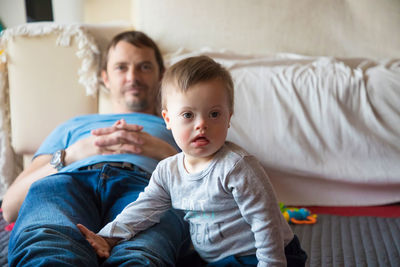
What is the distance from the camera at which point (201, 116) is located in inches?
31.2

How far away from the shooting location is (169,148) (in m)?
1.29

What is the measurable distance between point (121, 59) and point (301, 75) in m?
0.71

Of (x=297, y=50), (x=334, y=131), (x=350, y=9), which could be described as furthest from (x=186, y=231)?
(x=350, y=9)

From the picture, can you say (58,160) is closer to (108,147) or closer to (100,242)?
(108,147)

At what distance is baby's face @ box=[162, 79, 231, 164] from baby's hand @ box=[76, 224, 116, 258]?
29cm

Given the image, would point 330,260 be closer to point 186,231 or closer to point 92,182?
point 186,231

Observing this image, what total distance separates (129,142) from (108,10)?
4.23 ft

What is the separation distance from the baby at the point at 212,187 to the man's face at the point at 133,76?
0.72 m

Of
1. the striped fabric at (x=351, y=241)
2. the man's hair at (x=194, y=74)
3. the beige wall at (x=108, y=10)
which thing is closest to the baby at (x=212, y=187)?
the man's hair at (x=194, y=74)

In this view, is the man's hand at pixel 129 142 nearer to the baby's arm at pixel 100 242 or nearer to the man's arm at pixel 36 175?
the man's arm at pixel 36 175

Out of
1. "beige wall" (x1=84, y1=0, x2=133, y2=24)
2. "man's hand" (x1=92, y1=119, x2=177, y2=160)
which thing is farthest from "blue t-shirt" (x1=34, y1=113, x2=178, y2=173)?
"beige wall" (x1=84, y1=0, x2=133, y2=24)

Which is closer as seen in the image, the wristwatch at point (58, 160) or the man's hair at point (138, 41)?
the wristwatch at point (58, 160)

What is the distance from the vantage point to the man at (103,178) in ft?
2.67

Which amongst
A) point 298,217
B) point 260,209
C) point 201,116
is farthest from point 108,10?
point 260,209
